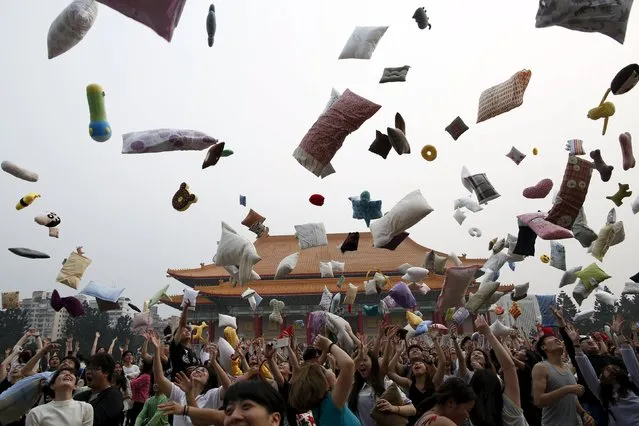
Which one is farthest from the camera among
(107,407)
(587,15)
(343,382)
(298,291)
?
(298,291)

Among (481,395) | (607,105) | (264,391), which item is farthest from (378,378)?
(607,105)

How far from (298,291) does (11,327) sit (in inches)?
1101

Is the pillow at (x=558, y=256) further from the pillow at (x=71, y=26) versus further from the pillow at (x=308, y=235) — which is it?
the pillow at (x=71, y=26)

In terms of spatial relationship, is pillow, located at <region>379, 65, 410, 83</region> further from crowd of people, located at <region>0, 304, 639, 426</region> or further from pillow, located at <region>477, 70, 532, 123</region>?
crowd of people, located at <region>0, 304, 639, 426</region>

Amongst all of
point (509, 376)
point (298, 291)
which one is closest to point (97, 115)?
point (509, 376)

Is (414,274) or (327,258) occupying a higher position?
(414,274)

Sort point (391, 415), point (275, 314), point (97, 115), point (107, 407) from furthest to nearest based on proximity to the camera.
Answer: point (275, 314)
point (97, 115)
point (107, 407)
point (391, 415)

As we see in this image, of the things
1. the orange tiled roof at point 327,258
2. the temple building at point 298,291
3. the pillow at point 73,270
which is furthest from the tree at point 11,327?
the pillow at point 73,270

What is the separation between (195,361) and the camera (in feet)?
14.6

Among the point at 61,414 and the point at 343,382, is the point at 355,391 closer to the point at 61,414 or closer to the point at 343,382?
the point at 343,382

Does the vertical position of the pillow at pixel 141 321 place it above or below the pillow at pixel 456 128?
below

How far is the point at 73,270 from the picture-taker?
799 cm

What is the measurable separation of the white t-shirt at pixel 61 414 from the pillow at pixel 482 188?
648cm

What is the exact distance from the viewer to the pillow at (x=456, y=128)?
25.0 feet
